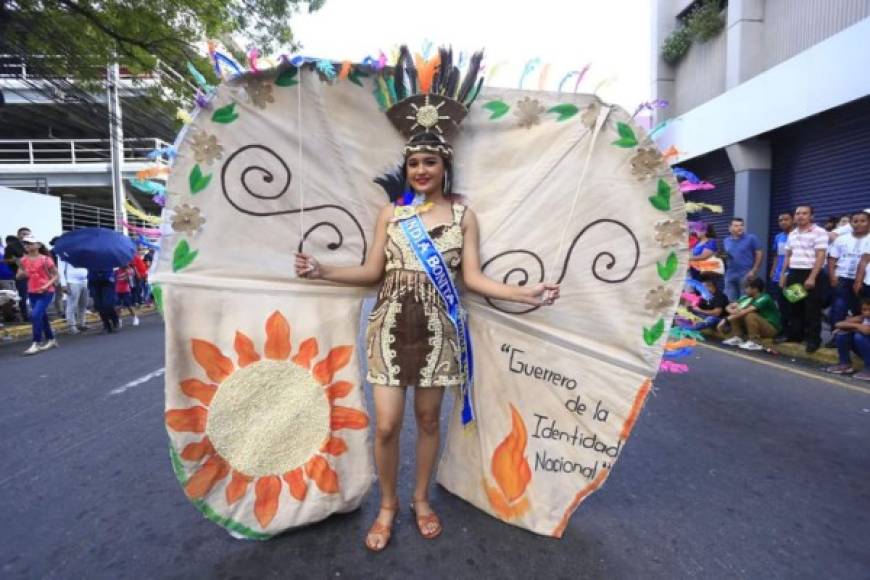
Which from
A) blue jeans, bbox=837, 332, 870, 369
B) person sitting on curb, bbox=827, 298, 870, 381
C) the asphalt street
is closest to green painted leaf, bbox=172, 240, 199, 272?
the asphalt street

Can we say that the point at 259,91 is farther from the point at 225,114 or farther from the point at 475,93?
the point at 475,93

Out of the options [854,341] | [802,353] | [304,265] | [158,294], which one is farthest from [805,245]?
[158,294]

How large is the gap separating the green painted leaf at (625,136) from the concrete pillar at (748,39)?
10571mm

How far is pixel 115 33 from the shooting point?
29.8 feet

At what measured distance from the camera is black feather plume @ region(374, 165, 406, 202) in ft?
7.72

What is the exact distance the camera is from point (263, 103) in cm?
215

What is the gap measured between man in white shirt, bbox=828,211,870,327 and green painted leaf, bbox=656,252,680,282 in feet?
16.3

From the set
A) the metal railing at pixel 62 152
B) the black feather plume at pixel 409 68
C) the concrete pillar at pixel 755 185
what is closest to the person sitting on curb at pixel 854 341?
the black feather plume at pixel 409 68

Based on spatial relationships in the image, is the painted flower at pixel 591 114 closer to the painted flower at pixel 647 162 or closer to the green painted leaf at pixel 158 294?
the painted flower at pixel 647 162

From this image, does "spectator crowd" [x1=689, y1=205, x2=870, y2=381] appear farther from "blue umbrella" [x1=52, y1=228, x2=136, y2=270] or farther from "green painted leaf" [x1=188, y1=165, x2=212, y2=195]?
→ "blue umbrella" [x1=52, y1=228, x2=136, y2=270]

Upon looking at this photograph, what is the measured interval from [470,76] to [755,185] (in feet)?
33.9

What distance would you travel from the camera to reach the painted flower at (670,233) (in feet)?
7.04

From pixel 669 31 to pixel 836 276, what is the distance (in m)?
9.83

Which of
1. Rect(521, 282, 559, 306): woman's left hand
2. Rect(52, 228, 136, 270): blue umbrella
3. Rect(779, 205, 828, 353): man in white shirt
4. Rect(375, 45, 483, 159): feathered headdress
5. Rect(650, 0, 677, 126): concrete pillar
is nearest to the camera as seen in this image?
Rect(521, 282, 559, 306): woman's left hand
